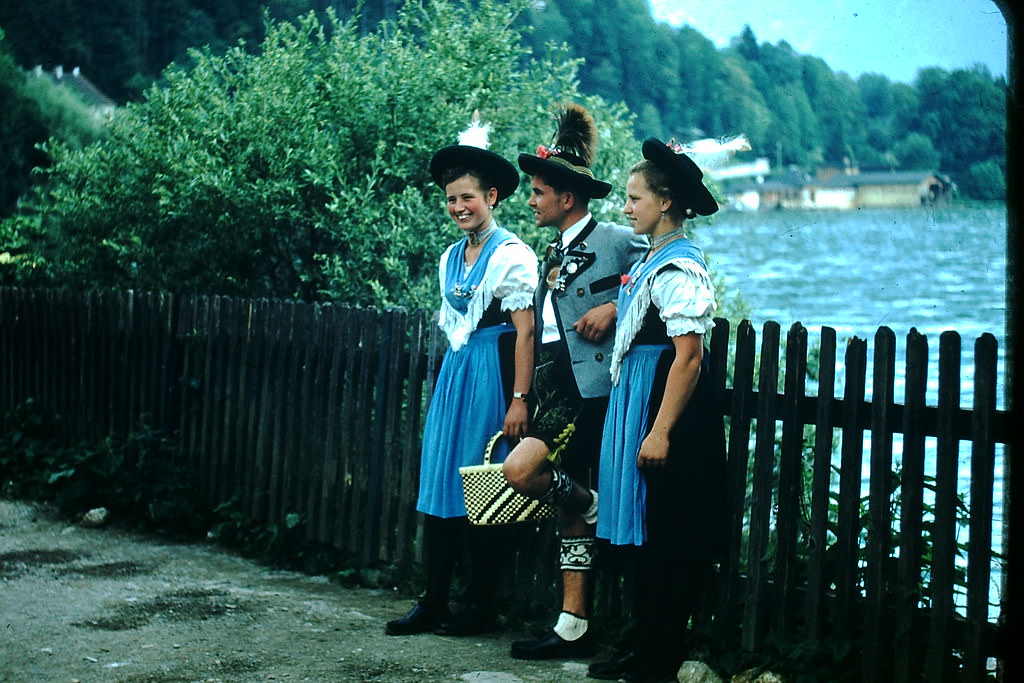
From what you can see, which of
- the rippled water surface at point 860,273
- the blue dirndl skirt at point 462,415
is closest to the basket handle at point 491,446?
the blue dirndl skirt at point 462,415

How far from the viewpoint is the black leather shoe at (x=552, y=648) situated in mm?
4742

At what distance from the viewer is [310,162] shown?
7.98 meters

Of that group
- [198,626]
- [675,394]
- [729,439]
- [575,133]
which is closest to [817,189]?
[575,133]

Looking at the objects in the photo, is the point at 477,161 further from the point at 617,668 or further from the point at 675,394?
the point at 617,668

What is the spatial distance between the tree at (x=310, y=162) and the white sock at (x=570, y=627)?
3.51m

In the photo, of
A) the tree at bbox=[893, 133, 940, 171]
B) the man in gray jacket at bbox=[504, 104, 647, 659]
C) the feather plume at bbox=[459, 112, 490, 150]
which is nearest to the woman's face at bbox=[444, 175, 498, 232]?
the feather plume at bbox=[459, 112, 490, 150]

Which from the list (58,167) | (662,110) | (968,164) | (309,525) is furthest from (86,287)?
(968,164)

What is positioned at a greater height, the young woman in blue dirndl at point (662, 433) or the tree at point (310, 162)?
the tree at point (310, 162)

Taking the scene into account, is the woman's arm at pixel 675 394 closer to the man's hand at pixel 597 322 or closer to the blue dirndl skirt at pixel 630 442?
the blue dirndl skirt at pixel 630 442

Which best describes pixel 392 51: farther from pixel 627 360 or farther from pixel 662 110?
pixel 627 360

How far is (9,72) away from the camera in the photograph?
1692cm

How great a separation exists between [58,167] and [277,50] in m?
2.25

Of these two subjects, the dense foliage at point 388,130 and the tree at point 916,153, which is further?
the tree at point 916,153

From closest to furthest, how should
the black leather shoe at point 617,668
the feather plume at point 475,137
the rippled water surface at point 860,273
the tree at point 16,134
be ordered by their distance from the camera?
the black leather shoe at point 617,668 < the feather plume at point 475,137 < the rippled water surface at point 860,273 < the tree at point 16,134
